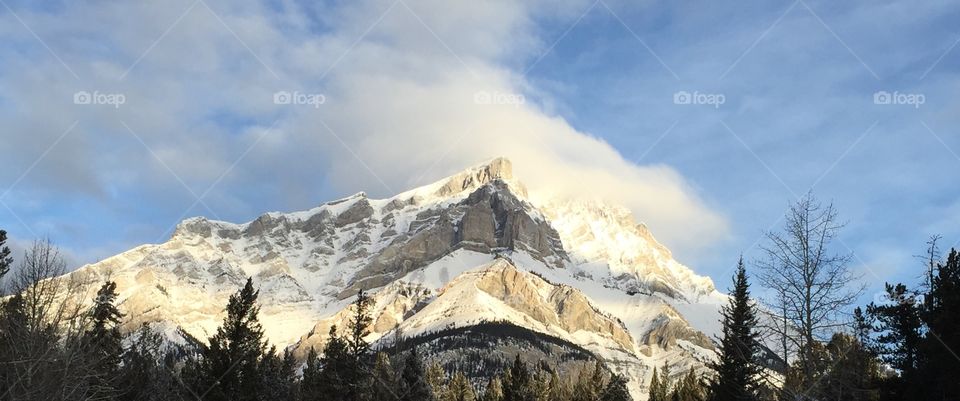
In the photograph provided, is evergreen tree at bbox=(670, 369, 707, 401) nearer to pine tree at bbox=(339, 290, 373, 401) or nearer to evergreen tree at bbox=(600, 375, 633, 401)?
evergreen tree at bbox=(600, 375, 633, 401)

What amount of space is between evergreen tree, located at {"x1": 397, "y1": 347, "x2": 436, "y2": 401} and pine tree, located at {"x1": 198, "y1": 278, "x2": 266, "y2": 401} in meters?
7.70

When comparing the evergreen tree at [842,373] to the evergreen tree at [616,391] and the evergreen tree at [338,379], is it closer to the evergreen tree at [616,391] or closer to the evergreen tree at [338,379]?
the evergreen tree at [338,379]

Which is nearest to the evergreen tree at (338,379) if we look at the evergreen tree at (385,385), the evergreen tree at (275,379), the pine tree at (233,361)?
the evergreen tree at (385,385)

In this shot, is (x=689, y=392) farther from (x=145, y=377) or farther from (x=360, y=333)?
(x=145, y=377)

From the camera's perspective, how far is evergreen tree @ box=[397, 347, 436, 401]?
1753 inches

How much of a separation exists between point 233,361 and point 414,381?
10.5 metres

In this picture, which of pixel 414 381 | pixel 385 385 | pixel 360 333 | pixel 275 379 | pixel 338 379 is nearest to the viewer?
pixel 385 385

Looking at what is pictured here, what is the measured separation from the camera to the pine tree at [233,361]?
41.0 meters

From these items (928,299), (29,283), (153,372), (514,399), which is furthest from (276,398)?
(928,299)

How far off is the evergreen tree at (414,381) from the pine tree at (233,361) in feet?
25.3

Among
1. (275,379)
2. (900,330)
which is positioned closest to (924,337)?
(900,330)

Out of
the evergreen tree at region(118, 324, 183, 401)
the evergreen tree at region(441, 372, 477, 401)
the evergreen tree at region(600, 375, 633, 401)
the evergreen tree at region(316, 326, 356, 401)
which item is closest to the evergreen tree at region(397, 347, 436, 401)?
the evergreen tree at region(316, 326, 356, 401)

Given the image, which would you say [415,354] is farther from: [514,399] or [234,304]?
[514,399]

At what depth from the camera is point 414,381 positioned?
47.1m
